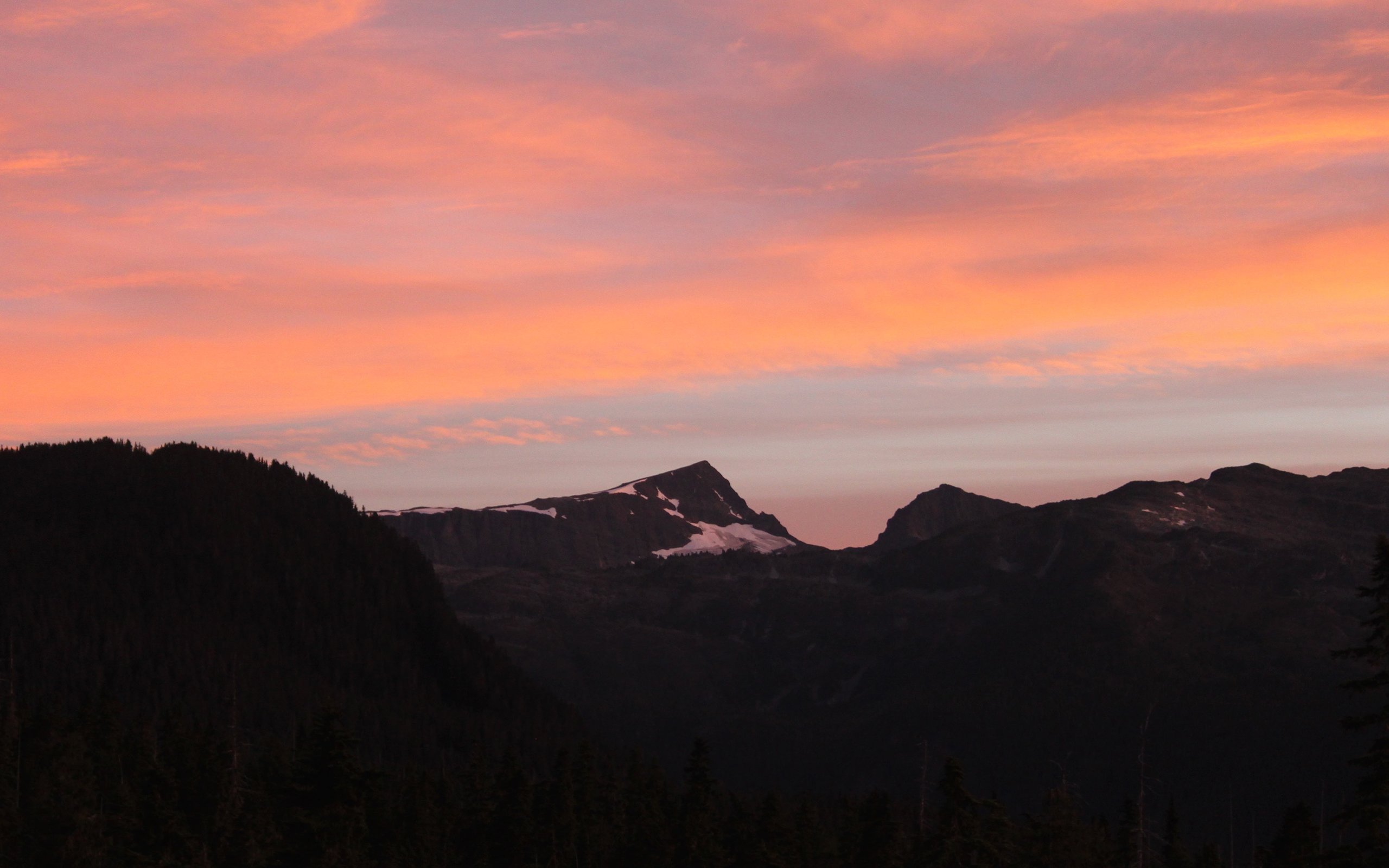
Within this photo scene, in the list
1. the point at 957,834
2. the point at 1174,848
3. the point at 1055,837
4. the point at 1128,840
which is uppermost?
the point at 957,834

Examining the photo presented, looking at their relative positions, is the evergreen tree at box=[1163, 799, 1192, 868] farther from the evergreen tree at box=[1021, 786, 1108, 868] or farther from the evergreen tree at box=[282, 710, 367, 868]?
the evergreen tree at box=[282, 710, 367, 868]

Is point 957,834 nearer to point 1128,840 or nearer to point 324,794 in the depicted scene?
point 324,794

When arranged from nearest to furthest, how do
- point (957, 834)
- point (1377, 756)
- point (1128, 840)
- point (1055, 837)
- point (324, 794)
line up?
1. point (1377, 756)
2. point (324, 794)
3. point (957, 834)
4. point (1055, 837)
5. point (1128, 840)

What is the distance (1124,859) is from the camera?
379 feet

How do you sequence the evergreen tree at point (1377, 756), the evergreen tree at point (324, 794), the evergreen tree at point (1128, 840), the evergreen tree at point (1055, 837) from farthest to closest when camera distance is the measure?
1. the evergreen tree at point (1128, 840)
2. the evergreen tree at point (1055, 837)
3. the evergreen tree at point (324, 794)
4. the evergreen tree at point (1377, 756)

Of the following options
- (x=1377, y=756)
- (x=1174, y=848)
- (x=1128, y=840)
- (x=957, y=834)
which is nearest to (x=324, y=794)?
(x=957, y=834)

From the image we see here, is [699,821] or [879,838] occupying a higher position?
[879,838]

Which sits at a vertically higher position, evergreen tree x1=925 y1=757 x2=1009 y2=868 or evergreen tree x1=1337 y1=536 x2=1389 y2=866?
evergreen tree x1=1337 y1=536 x2=1389 y2=866

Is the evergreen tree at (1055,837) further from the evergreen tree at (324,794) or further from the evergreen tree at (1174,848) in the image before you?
the evergreen tree at (324,794)

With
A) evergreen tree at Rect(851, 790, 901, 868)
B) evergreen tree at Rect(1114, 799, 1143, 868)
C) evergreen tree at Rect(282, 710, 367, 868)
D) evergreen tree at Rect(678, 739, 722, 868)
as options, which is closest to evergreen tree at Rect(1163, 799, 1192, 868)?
evergreen tree at Rect(1114, 799, 1143, 868)

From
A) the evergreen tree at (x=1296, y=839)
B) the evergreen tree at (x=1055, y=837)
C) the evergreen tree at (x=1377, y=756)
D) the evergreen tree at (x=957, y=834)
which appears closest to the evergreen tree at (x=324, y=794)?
the evergreen tree at (x=957, y=834)

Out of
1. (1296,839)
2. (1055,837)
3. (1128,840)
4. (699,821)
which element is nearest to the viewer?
(1055,837)

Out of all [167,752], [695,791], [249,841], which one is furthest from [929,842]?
[167,752]

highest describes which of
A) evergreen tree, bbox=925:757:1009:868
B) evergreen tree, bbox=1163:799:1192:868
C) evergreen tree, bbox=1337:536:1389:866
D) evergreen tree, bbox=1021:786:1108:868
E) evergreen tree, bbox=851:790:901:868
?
evergreen tree, bbox=1337:536:1389:866
